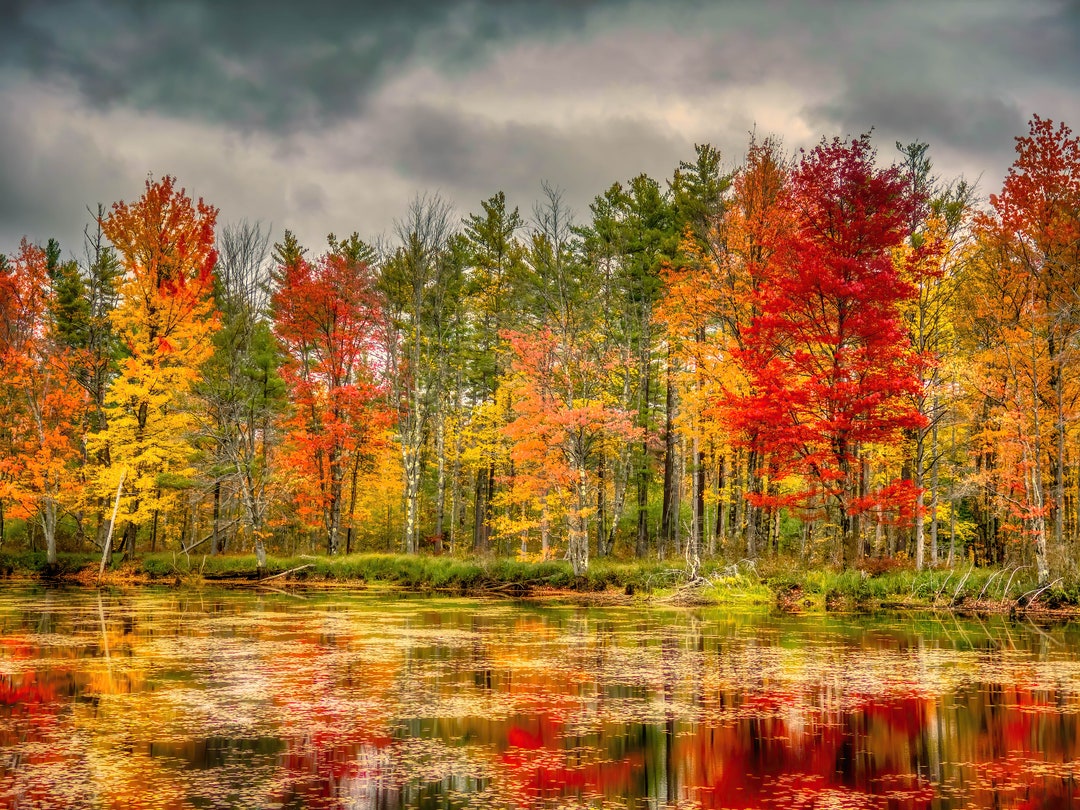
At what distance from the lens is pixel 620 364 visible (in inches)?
1427

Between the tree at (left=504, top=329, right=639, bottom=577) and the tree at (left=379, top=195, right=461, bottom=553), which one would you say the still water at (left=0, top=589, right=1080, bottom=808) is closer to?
the tree at (left=504, top=329, right=639, bottom=577)

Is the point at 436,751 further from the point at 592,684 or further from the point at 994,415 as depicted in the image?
the point at 994,415

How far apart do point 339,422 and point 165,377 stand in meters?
6.82

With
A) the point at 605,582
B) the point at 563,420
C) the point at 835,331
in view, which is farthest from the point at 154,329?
the point at 835,331

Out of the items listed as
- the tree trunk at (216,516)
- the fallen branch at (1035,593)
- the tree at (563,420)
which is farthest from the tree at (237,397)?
the fallen branch at (1035,593)

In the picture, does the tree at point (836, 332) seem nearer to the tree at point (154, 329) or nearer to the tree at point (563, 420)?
the tree at point (563, 420)

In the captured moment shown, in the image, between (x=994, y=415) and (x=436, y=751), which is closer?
(x=436, y=751)

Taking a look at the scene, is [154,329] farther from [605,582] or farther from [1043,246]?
[1043,246]

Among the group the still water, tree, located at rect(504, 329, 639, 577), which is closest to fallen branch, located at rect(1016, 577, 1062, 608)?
the still water

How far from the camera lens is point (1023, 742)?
756 centimetres

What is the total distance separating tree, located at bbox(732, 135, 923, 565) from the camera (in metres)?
23.3

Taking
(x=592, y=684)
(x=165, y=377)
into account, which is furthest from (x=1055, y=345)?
(x=165, y=377)

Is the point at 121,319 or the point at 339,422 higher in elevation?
the point at 121,319

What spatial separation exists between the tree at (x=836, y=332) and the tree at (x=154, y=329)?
21.0 metres
